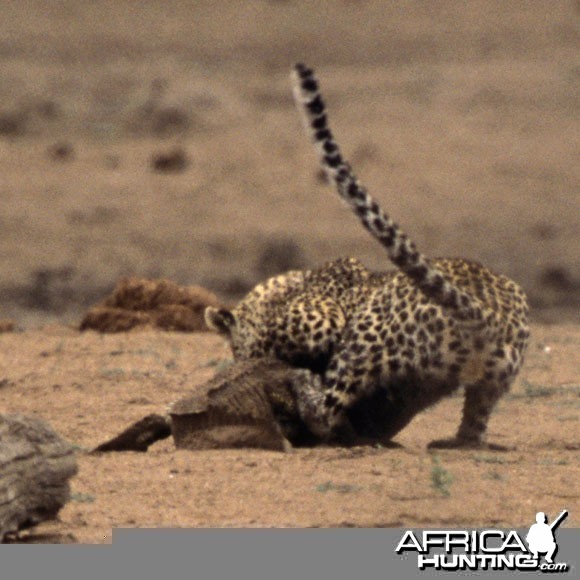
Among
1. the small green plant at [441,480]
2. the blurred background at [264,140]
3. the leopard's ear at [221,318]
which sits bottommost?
the small green plant at [441,480]

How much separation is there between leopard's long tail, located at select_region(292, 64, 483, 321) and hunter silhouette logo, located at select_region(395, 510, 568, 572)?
1694 mm

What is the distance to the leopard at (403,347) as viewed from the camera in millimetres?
8477

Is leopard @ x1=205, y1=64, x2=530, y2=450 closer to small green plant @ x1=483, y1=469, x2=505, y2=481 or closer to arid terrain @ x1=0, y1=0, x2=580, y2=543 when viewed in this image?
arid terrain @ x1=0, y1=0, x2=580, y2=543

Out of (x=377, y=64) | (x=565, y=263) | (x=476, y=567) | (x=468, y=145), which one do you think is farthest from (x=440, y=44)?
(x=476, y=567)

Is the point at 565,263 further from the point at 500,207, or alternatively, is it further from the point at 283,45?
the point at 283,45

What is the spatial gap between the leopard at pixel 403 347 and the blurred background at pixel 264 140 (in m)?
7.53

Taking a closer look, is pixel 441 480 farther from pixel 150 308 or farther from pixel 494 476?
pixel 150 308

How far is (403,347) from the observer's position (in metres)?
8.58

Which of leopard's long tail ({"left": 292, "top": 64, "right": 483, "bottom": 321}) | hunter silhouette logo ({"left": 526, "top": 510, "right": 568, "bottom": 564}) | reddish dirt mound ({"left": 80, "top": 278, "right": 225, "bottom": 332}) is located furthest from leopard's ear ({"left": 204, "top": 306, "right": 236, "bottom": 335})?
hunter silhouette logo ({"left": 526, "top": 510, "right": 568, "bottom": 564})

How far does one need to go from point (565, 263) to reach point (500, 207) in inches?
62.1

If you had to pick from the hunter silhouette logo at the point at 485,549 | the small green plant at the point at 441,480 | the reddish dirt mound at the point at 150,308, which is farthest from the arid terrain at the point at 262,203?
the hunter silhouette logo at the point at 485,549

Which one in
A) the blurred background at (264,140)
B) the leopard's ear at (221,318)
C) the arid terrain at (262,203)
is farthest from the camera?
the blurred background at (264,140)

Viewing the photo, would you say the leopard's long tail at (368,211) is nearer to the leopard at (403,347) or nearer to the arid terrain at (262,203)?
the leopard at (403,347)

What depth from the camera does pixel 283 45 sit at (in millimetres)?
28031
